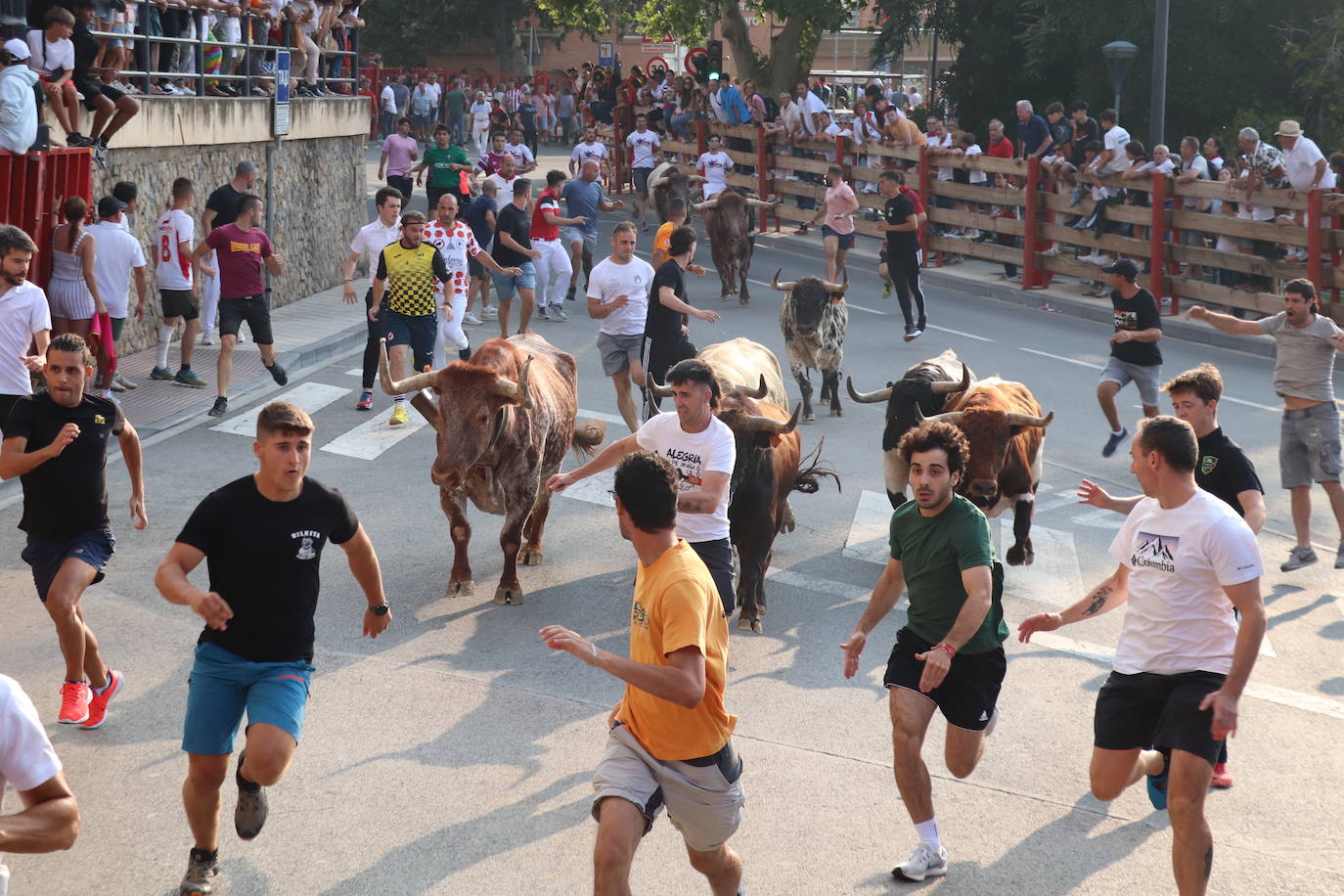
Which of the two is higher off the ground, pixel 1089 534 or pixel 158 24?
pixel 158 24

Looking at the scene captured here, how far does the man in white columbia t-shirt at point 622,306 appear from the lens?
13570mm

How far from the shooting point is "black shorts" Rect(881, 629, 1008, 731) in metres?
6.54

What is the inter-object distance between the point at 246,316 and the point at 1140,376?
8364mm

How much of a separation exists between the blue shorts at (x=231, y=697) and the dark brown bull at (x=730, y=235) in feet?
56.9

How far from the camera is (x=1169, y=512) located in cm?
622

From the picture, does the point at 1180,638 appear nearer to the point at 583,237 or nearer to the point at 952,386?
the point at 952,386

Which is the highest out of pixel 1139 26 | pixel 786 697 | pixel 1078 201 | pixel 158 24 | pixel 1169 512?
pixel 1139 26

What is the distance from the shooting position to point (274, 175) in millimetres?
21047

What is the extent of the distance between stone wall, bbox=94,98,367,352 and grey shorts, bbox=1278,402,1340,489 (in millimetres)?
12240

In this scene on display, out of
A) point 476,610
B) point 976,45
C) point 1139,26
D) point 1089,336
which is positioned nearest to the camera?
point 476,610

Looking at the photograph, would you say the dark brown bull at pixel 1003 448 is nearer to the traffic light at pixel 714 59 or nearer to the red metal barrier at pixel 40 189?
the red metal barrier at pixel 40 189

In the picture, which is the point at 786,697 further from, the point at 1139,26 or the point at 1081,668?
the point at 1139,26

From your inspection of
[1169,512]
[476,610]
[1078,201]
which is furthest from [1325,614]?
[1078,201]

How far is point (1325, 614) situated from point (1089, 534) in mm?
2211
